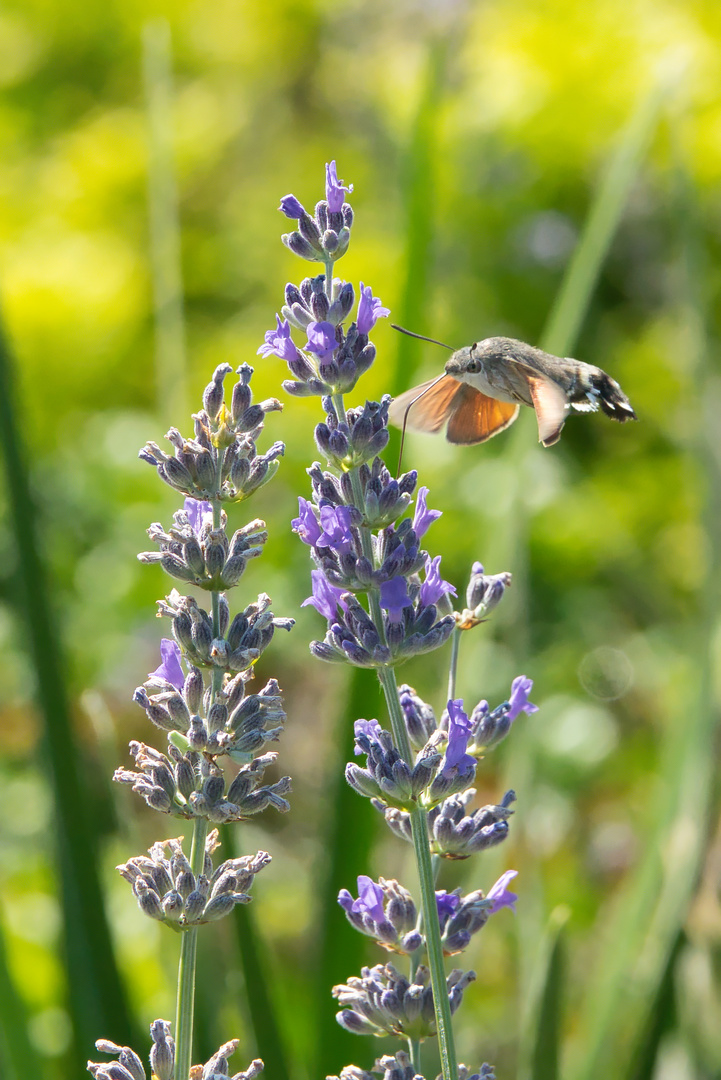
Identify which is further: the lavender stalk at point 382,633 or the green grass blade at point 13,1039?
the green grass blade at point 13,1039

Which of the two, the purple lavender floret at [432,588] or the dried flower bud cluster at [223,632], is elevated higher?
the purple lavender floret at [432,588]

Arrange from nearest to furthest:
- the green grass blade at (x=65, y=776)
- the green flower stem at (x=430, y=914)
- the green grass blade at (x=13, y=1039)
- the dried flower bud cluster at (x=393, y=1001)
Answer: the green flower stem at (x=430, y=914)
the dried flower bud cluster at (x=393, y=1001)
the green grass blade at (x=13, y=1039)
the green grass blade at (x=65, y=776)

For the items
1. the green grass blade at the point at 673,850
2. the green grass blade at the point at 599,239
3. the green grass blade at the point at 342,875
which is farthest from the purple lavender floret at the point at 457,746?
the green grass blade at the point at 599,239

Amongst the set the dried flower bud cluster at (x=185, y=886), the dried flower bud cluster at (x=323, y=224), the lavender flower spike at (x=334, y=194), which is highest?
the lavender flower spike at (x=334, y=194)

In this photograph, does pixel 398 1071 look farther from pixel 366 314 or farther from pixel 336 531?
pixel 366 314

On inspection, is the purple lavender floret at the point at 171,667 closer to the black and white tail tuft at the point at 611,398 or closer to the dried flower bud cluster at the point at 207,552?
the dried flower bud cluster at the point at 207,552

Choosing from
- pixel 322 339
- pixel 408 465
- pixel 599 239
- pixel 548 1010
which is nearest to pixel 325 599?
pixel 322 339

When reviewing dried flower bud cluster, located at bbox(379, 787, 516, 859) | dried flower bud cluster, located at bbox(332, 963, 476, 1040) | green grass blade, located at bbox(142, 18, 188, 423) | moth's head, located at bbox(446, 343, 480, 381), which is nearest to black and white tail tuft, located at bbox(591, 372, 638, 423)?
moth's head, located at bbox(446, 343, 480, 381)

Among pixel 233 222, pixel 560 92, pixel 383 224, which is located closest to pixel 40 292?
pixel 233 222
